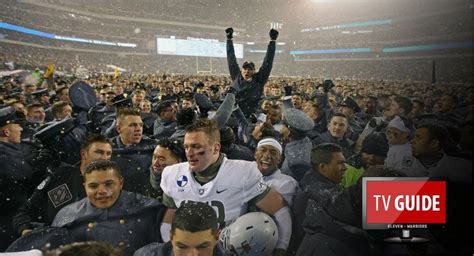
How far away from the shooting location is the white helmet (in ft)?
6.48

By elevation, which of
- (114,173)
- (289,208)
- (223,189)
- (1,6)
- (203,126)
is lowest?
(289,208)

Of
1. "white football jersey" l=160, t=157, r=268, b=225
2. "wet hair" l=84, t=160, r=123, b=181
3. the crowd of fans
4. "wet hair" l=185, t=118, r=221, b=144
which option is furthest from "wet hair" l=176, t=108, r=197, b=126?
"wet hair" l=84, t=160, r=123, b=181

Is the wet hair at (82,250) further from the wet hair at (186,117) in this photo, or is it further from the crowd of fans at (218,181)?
the wet hair at (186,117)

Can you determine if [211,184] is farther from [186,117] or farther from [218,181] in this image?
[186,117]

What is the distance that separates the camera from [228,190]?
7.04 ft

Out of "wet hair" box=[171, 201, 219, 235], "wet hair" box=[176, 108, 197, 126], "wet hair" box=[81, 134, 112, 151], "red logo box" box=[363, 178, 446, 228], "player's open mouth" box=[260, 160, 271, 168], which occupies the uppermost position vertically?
"wet hair" box=[176, 108, 197, 126]

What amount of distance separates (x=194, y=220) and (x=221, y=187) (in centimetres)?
55

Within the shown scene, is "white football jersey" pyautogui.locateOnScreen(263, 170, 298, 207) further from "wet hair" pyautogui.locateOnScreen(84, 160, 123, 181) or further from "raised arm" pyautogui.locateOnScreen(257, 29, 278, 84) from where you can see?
"raised arm" pyautogui.locateOnScreen(257, 29, 278, 84)

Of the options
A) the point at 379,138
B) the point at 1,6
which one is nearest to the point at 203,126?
the point at 379,138

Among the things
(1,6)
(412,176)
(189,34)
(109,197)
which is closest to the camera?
(109,197)

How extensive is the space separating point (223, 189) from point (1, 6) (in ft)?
90.5

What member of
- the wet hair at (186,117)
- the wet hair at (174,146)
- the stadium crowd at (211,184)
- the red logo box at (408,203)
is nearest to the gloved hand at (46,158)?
the stadium crowd at (211,184)

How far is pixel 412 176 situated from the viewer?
2830 mm

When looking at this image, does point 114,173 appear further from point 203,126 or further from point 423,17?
point 423,17
